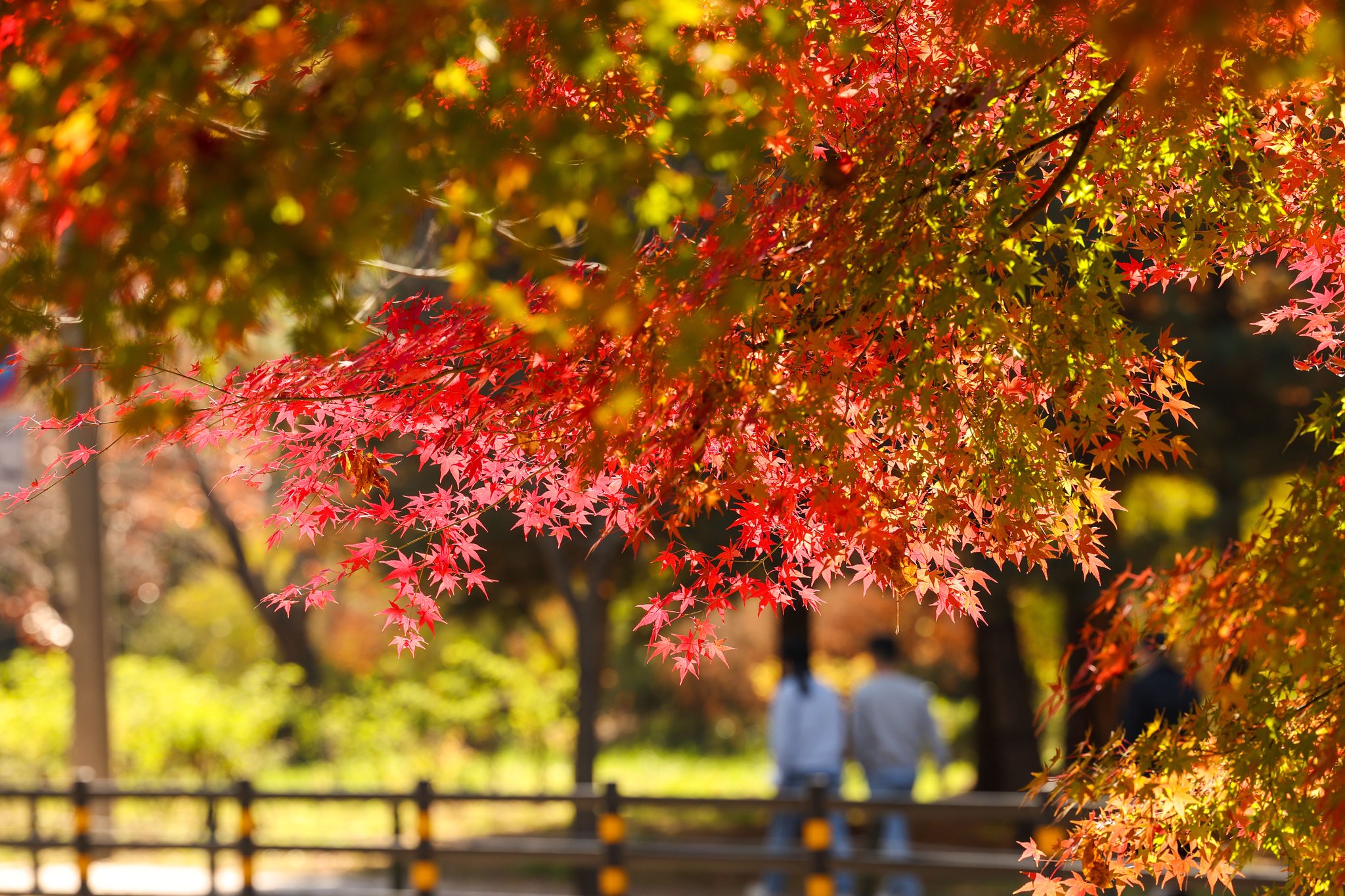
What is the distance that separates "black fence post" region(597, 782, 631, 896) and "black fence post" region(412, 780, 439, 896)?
1344 millimetres

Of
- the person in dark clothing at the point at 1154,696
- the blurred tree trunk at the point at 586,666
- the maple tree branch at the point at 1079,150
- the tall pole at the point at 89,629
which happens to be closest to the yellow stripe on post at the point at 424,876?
the blurred tree trunk at the point at 586,666

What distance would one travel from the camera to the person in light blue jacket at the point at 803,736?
9258 mm

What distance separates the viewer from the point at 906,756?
9.68 m

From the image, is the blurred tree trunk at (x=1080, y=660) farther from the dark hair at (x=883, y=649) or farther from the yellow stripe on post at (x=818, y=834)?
the yellow stripe on post at (x=818, y=834)

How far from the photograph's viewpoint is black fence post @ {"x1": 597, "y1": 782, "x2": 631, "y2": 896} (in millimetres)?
8852

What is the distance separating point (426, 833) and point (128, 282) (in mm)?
8115

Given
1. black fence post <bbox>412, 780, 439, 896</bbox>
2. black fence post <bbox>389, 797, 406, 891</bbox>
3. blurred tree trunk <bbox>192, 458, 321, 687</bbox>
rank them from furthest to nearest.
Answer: blurred tree trunk <bbox>192, 458, 321, 687</bbox> < black fence post <bbox>389, 797, 406, 891</bbox> < black fence post <bbox>412, 780, 439, 896</bbox>

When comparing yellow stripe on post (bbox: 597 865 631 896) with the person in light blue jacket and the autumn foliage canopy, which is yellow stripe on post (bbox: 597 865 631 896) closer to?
the person in light blue jacket

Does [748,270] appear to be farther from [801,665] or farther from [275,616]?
[275,616]

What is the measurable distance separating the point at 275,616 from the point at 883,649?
2020 cm

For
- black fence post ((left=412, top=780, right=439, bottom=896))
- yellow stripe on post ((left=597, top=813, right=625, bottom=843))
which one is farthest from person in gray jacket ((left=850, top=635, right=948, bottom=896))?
black fence post ((left=412, top=780, right=439, bottom=896))

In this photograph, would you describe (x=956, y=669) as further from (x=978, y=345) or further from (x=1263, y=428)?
(x=978, y=345)

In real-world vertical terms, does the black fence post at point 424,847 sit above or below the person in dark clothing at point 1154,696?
below

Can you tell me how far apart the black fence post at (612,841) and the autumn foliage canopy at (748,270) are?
5.36m
